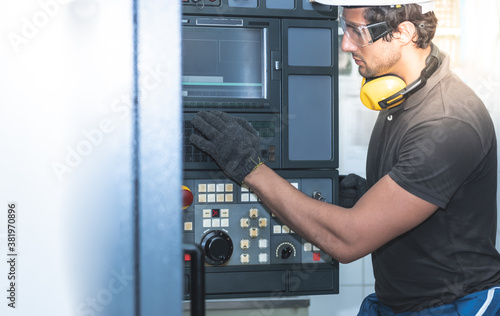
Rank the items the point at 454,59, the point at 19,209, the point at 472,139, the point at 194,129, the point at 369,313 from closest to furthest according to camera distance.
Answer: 1. the point at 19,209
2. the point at 472,139
3. the point at 194,129
4. the point at 369,313
5. the point at 454,59

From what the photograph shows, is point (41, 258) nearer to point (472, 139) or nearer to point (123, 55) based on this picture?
point (123, 55)

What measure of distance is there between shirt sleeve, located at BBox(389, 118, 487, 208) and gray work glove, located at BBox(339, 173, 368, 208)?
381mm

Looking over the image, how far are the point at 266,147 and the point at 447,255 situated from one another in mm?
561

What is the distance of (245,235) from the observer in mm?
1561

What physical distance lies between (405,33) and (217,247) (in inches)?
30.9

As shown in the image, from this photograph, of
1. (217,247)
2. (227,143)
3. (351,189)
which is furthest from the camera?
(351,189)

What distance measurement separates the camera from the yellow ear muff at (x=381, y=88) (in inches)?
58.6

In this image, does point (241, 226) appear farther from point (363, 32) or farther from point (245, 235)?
point (363, 32)

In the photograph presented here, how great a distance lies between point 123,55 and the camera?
0.60m

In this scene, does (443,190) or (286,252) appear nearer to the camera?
(443,190)

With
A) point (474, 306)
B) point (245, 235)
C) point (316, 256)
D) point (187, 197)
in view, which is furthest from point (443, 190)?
point (187, 197)

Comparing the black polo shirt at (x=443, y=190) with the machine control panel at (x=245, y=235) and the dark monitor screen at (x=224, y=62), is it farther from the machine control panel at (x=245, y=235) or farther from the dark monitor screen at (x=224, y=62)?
the dark monitor screen at (x=224, y=62)

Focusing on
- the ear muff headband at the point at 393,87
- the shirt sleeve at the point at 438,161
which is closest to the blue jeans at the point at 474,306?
the shirt sleeve at the point at 438,161

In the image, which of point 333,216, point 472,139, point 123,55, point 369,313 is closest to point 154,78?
point 123,55
